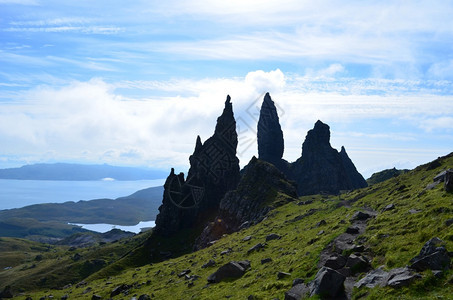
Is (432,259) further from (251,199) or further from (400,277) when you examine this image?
(251,199)

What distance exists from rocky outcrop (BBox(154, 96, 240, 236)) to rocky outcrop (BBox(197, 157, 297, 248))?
44554 mm

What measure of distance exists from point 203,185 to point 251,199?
65.6m

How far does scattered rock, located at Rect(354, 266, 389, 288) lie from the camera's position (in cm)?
2177

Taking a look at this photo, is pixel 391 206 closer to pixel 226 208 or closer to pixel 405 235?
pixel 405 235

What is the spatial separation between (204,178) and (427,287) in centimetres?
17282

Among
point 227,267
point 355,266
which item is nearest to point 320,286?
point 355,266

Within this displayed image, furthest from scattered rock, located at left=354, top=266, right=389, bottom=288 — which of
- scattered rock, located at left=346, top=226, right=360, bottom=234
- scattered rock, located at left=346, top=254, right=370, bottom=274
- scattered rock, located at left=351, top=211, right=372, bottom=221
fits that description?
scattered rock, located at left=351, top=211, right=372, bottom=221

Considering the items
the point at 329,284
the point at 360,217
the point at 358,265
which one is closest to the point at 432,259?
the point at 358,265

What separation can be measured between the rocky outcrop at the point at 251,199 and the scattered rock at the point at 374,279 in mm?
83534

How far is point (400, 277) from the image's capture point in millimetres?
20422

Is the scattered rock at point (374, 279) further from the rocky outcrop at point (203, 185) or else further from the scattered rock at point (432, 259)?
the rocky outcrop at point (203, 185)

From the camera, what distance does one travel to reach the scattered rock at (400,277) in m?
19.9

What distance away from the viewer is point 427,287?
1902cm

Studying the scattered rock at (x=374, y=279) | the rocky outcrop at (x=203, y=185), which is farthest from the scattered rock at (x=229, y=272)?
the rocky outcrop at (x=203, y=185)
